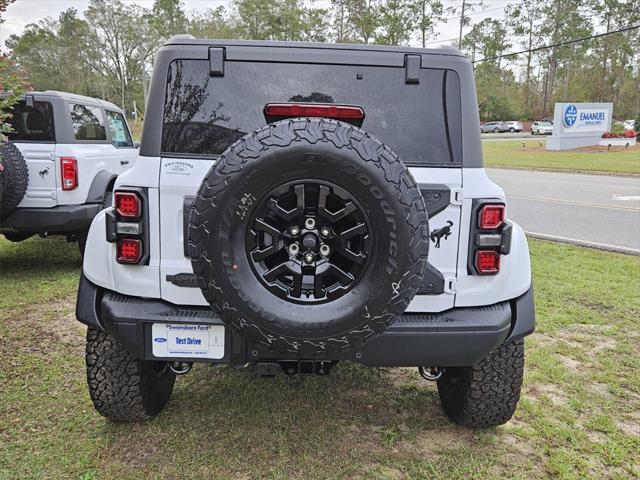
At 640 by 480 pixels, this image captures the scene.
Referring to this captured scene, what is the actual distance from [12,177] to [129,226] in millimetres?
3573

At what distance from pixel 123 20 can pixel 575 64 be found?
164 feet

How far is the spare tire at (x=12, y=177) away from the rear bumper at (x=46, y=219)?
0.12 metres

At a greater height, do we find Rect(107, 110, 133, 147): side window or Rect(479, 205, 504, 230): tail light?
Rect(107, 110, 133, 147): side window

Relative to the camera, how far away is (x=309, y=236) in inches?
80.3

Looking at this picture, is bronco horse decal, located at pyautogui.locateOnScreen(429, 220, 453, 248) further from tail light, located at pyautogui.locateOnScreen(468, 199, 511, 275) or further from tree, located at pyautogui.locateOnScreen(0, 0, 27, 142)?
tree, located at pyautogui.locateOnScreen(0, 0, 27, 142)

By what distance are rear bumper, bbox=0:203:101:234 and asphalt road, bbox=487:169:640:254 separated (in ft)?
20.5

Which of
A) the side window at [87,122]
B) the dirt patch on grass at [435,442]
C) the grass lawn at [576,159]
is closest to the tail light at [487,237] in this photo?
the dirt patch on grass at [435,442]

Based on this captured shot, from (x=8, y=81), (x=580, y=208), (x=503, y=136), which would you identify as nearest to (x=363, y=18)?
(x=503, y=136)

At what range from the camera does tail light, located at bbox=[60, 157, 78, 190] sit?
18.1 ft

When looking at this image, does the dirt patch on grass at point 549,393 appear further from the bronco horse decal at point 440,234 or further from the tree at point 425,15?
the tree at point 425,15

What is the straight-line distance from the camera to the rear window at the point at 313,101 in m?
2.37

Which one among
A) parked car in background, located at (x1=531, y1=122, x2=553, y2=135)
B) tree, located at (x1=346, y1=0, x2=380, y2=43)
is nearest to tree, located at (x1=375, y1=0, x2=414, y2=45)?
tree, located at (x1=346, y1=0, x2=380, y2=43)

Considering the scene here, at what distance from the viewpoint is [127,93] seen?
190 ft

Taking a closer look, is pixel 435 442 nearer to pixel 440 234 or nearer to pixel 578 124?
pixel 440 234
